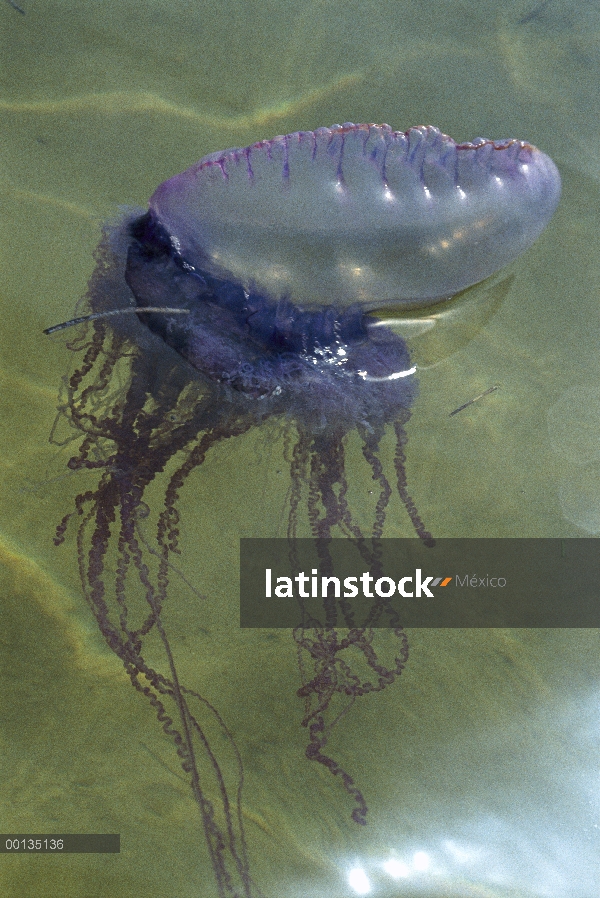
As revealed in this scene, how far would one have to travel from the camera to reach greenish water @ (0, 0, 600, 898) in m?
2.13

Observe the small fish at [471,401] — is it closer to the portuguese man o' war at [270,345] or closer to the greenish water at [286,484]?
the greenish water at [286,484]

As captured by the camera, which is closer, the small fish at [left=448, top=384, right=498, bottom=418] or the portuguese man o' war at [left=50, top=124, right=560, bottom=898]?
the portuguese man o' war at [left=50, top=124, right=560, bottom=898]

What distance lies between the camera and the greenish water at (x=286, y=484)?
213cm

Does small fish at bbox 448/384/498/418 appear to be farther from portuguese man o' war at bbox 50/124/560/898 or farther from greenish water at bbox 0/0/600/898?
portuguese man o' war at bbox 50/124/560/898

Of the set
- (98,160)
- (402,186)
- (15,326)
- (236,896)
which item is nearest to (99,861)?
(236,896)

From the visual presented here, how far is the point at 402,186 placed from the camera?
2.07 metres

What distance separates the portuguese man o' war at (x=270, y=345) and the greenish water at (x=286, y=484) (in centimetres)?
7

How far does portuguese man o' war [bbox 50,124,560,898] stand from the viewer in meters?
2.07

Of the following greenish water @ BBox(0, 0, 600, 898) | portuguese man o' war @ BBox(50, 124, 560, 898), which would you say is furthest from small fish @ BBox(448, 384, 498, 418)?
portuguese man o' war @ BBox(50, 124, 560, 898)

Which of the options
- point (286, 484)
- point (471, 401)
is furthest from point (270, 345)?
point (471, 401)

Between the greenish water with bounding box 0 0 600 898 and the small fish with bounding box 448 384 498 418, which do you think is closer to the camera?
the greenish water with bounding box 0 0 600 898

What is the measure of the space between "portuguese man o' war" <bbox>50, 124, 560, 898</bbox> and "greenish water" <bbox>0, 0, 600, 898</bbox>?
0.07 m

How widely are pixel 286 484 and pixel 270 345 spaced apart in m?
0.44

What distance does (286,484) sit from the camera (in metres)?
2.44
